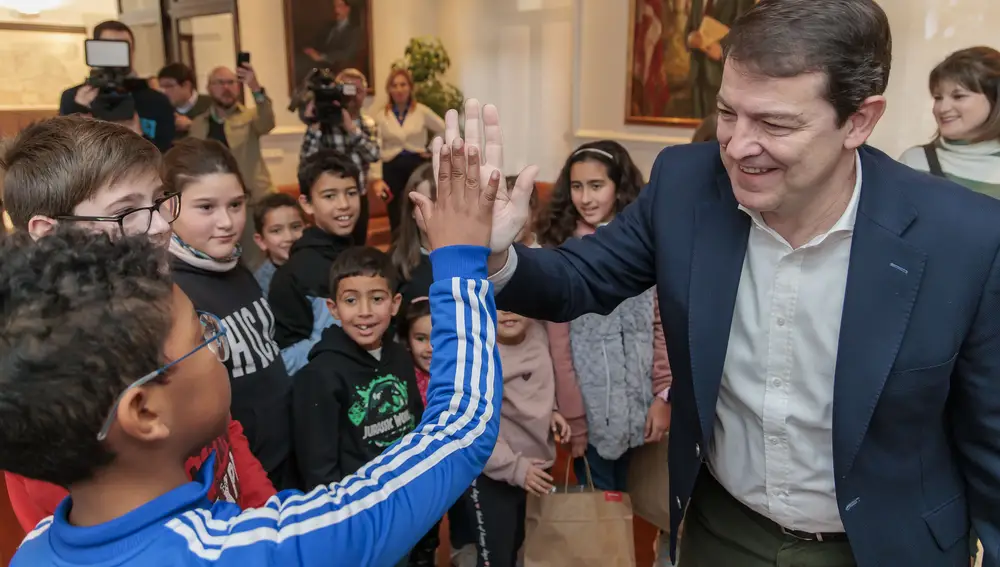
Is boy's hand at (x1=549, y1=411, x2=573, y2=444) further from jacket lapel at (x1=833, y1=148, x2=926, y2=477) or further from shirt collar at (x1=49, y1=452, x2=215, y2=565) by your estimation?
shirt collar at (x1=49, y1=452, x2=215, y2=565)

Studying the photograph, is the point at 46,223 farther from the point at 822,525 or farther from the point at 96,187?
the point at 822,525

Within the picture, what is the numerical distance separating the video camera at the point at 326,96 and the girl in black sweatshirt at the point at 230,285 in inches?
97.6

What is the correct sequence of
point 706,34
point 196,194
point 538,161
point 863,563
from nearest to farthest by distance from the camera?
point 863,563
point 196,194
point 706,34
point 538,161

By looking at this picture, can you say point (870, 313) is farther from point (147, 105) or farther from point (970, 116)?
point (147, 105)

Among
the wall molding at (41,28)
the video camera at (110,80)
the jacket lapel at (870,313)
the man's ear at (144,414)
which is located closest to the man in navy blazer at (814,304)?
the jacket lapel at (870,313)

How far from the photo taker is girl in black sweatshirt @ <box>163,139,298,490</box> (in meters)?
1.84

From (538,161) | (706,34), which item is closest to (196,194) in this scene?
(706,34)

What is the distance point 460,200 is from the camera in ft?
3.54

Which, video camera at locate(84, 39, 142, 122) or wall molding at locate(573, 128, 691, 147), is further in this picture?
wall molding at locate(573, 128, 691, 147)

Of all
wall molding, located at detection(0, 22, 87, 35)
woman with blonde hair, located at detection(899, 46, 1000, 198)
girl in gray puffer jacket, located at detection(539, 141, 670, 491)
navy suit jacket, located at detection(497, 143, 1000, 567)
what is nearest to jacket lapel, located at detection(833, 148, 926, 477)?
navy suit jacket, located at detection(497, 143, 1000, 567)

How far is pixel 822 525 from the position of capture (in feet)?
4.26

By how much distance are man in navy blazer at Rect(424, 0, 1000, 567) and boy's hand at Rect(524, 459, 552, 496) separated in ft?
Result: 2.72

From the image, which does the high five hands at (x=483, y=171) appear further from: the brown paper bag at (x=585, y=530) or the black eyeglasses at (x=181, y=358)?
the brown paper bag at (x=585, y=530)

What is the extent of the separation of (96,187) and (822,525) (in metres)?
1.38
